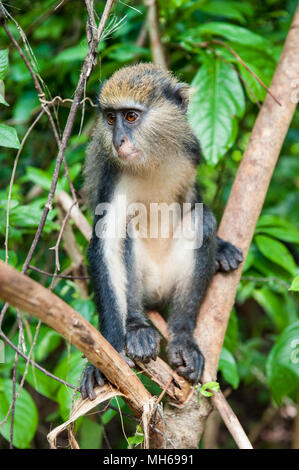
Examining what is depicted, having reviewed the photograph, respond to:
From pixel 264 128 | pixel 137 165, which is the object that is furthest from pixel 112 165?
pixel 264 128

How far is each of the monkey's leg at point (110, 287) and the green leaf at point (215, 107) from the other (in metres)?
1.23

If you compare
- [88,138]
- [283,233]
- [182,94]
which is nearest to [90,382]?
[283,233]

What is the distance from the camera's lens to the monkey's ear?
4485mm

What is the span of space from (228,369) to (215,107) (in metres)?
2.25

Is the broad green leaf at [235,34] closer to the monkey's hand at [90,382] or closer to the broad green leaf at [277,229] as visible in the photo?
the broad green leaf at [277,229]

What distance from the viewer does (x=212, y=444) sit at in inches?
253

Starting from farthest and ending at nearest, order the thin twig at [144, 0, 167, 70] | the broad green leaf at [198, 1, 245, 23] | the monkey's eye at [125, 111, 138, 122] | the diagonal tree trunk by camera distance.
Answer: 1. the thin twig at [144, 0, 167, 70]
2. the broad green leaf at [198, 1, 245, 23]
3. the monkey's eye at [125, 111, 138, 122]
4. the diagonal tree trunk

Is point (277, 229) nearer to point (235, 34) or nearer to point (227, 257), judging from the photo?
point (227, 257)

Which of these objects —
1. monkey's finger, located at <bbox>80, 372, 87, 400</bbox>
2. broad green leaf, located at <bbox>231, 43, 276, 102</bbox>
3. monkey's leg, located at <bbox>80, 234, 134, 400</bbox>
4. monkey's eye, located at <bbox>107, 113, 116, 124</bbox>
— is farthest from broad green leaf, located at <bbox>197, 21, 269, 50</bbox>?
monkey's finger, located at <bbox>80, 372, 87, 400</bbox>

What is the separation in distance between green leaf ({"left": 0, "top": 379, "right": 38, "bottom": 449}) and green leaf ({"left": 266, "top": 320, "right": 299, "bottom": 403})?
73.9 inches

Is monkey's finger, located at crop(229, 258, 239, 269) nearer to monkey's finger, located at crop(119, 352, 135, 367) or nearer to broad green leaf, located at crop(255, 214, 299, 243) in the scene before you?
broad green leaf, located at crop(255, 214, 299, 243)

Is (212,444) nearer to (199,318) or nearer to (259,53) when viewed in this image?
(199,318)

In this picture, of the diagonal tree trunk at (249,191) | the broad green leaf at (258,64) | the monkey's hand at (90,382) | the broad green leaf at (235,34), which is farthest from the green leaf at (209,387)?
the broad green leaf at (235,34)

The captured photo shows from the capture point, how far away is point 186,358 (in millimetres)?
3861
